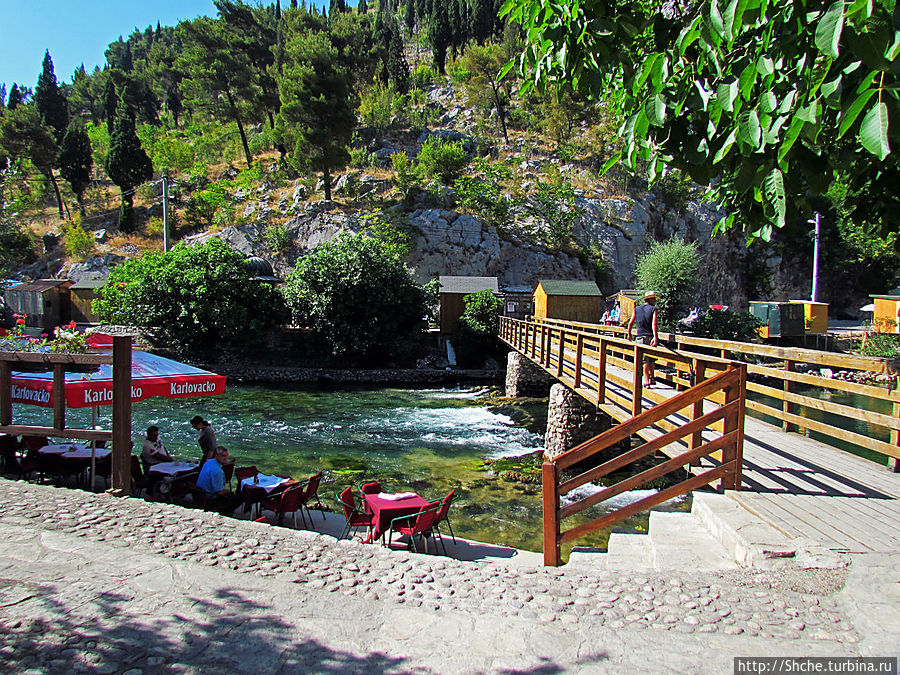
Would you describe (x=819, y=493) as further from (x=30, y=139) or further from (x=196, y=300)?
(x=30, y=139)

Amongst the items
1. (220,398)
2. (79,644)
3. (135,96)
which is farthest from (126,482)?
(135,96)

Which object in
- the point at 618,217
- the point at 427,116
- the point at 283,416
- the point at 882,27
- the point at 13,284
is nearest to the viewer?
the point at 882,27

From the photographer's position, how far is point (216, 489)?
802 centimetres

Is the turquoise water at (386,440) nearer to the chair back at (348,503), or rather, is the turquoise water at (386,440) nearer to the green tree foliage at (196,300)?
the chair back at (348,503)

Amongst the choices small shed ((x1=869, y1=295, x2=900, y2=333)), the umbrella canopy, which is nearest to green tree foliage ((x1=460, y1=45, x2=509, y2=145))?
small shed ((x1=869, y1=295, x2=900, y2=333))

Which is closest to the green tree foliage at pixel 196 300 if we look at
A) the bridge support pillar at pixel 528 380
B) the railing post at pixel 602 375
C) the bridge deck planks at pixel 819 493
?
the bridge support pillar at pixel 528 380

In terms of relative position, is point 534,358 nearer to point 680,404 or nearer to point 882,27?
point 680,404

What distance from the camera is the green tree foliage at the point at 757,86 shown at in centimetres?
247

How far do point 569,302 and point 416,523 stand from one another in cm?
2424

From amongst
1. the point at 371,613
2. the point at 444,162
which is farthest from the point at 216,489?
the point at 444,162

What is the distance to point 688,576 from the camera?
398 cm

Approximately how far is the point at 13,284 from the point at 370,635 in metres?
48.7

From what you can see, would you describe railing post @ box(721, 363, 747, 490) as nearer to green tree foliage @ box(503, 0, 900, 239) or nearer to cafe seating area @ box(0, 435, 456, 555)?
green tree foliage @ box(503, 0, 900, 239)

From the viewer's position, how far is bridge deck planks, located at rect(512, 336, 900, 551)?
4.08 m
